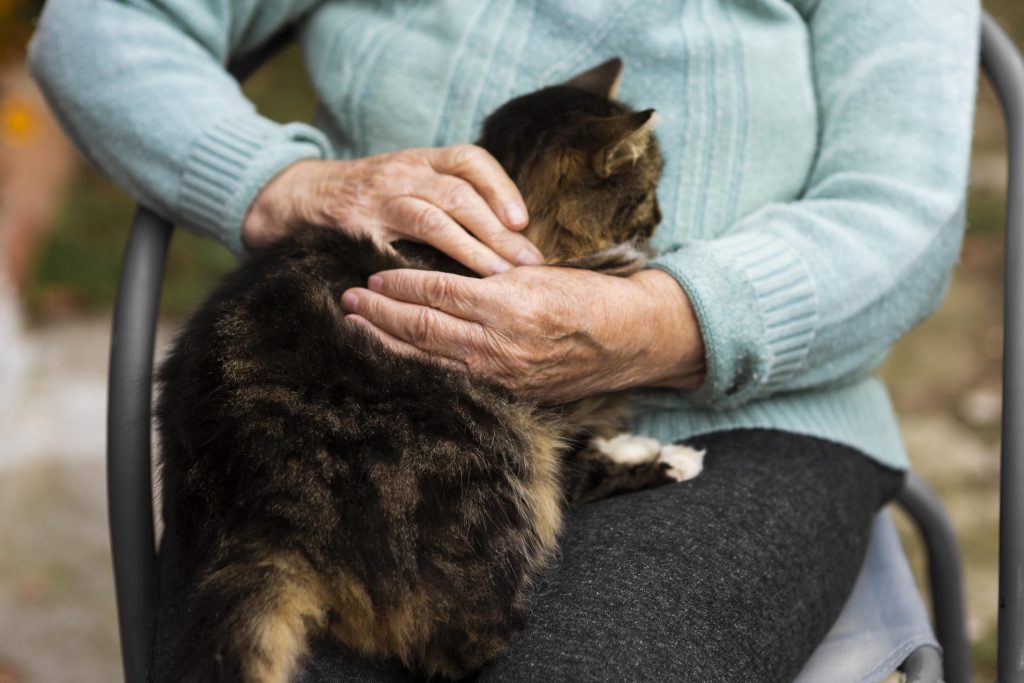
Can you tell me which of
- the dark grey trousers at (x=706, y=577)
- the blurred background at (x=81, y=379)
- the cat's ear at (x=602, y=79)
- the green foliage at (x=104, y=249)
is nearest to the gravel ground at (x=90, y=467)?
the blurred background at (x=81, y=379)

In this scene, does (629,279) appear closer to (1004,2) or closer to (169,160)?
(169,160)

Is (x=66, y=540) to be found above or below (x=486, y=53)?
below

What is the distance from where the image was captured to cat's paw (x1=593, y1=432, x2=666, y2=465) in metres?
1.29

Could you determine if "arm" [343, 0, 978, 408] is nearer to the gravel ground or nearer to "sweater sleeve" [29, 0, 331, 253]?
"sweater sleeve" [29, 0, 331, 253]

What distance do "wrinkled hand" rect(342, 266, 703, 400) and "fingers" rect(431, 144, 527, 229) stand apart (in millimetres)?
94

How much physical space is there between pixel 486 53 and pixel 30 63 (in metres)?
0.69

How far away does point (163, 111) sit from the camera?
137 cm

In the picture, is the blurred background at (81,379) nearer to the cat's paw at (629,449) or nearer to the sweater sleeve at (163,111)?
the sweater sleeve at (163,111)

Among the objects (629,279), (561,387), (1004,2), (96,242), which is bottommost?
Answer: (96,242)


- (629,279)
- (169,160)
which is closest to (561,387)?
(629,279)

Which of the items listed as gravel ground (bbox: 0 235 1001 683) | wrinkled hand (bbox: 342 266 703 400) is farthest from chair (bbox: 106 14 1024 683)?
gravel ground (bbox: 0 235 1001 683)

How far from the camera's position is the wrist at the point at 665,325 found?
118 cm

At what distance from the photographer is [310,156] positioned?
1.41 meters

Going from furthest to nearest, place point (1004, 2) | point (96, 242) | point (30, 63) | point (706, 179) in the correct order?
point (1004, 2)
point (96, 242)
point (30, 63)
point (706, 179)
